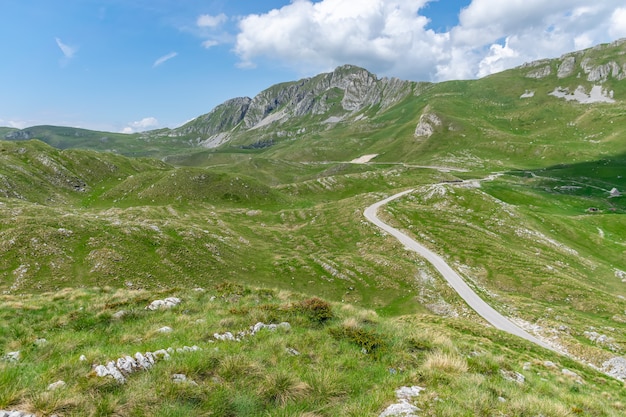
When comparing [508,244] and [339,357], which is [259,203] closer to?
[508,244]

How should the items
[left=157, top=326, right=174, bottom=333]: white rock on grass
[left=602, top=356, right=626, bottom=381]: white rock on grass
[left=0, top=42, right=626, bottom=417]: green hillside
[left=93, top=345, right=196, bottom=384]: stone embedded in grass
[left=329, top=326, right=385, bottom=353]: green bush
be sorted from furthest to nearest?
[left=602, top=356, right=626, bottom=381]: white rock on grass
[left=329, top=326, right=385, bottom=353]: green bush
[left=157, top=326, right=174, bottom=333]: white rock on grass
[left=0, top=42, right=626, bottom=417]: green hillside
[left=93, top=345, right=196, bottom=384]: stone embedded in grass

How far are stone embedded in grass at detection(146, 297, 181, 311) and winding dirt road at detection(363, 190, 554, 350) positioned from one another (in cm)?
3845

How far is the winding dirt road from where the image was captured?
4031 centimetres

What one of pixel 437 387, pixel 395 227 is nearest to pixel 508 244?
pixel 395 227

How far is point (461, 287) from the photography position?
175 feet

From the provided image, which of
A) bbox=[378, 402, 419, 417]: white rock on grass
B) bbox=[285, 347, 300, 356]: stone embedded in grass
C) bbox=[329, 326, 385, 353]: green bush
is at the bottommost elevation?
bbox=[329, 326, 385, 353]: green bush

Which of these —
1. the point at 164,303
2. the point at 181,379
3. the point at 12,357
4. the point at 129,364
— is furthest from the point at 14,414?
the point at 164,303

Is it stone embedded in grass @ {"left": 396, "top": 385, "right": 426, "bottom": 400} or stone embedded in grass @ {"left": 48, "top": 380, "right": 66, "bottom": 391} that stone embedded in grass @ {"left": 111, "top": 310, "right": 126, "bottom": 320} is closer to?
stone embedded in grass @ {"left": 48, "top": 380, "right": 66, "bottom": 391}

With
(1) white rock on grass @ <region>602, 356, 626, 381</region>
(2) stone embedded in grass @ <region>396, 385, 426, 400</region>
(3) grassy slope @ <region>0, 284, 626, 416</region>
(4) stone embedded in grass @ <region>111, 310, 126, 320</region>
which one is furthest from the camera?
(1) white rock on grass @ <region>602, 356, 626, 381</region>

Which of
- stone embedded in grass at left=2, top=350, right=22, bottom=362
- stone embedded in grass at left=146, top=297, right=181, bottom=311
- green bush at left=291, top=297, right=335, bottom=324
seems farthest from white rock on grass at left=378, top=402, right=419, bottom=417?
stone embedded in grass at left=146, top=297, right=181, bottom=311

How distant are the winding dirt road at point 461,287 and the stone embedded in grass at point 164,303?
3845 centimetres

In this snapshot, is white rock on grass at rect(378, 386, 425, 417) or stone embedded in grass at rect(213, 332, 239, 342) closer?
white rock on grass at rect(378, 386, 425, 417)

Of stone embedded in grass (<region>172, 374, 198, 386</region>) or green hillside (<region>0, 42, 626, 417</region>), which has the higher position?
stone embedded in grass (<region>172, 374, 198, 386</region>)

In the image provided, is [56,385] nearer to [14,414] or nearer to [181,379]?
[14,414]
